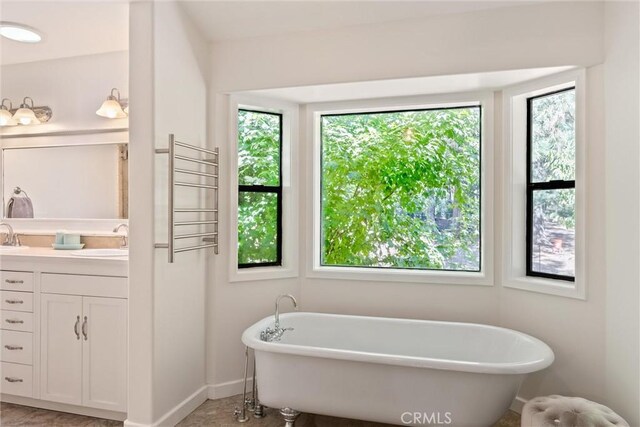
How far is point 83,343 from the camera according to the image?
245 centimetres

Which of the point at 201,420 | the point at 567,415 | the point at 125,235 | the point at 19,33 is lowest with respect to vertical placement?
the point at 201,420

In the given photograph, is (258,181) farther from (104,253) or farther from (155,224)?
(104,253)

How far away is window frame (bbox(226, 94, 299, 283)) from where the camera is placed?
112 inches

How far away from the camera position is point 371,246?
10.3 feet

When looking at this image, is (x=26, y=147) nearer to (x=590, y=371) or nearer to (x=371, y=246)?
(x=371, y=246)

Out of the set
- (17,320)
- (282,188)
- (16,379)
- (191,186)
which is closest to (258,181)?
(282,188)

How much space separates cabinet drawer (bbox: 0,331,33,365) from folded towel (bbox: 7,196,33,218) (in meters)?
1.05

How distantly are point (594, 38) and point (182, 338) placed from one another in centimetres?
296

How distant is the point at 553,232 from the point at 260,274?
1.97 metres

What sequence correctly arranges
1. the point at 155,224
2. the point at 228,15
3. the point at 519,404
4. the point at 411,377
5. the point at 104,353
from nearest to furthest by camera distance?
the point at 411,377 → the point at 155,224 → the point at 104,353 → the point at 519,404 → the point at 228,15

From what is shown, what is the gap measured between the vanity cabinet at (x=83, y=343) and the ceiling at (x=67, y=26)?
1588 mm

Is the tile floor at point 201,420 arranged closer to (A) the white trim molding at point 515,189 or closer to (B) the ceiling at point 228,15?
(A) the white trim molding at point 515,189

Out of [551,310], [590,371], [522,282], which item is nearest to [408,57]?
[522,282]

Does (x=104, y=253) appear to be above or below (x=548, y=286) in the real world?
above
